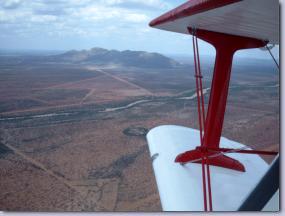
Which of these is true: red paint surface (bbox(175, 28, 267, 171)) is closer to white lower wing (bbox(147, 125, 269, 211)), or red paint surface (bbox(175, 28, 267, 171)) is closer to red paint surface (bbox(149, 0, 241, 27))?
white lower wing (bbox(147, 125, 269, 211))

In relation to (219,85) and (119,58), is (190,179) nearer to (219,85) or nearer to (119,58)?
(219,85)

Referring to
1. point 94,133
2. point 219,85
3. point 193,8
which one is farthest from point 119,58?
point 193,8

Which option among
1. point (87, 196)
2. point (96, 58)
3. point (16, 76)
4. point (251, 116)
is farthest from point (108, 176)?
point (96, 58)

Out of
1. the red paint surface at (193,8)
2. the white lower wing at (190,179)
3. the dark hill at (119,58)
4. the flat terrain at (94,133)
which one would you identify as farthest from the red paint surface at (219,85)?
the dark hill at (119,58)

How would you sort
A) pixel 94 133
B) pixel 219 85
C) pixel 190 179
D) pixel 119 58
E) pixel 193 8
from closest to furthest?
pixel 193 8 → pixel 190 179 → pixel 219 85 → pixel 94 133 → pixel 119 58

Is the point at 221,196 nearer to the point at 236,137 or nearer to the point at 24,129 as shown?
the point at 236,137
